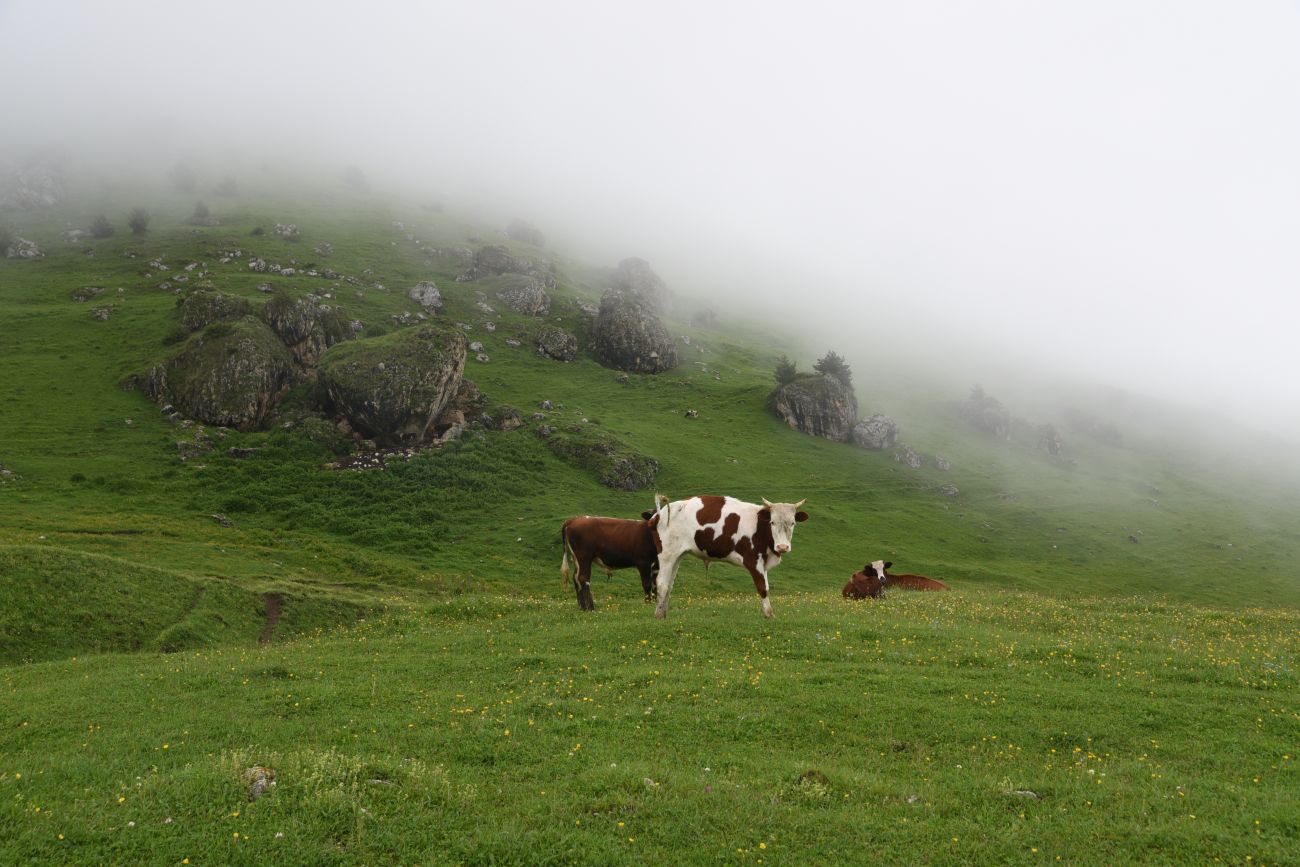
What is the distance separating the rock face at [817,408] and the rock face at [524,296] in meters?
40.5

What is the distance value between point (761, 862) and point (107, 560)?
107 feet

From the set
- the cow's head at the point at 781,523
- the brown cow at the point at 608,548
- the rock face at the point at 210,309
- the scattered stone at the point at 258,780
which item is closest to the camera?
the scattered stone at the point at 258,780

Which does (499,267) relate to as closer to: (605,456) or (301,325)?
(301,325)

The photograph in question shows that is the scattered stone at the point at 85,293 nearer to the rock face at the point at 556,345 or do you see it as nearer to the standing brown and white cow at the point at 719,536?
the rock face at the point at 556,345

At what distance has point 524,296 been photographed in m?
103

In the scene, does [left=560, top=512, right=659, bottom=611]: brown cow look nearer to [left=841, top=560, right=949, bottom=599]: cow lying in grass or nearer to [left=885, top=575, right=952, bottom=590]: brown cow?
[left=841, top=560, right=949, bottom=599]: cow lying in grass

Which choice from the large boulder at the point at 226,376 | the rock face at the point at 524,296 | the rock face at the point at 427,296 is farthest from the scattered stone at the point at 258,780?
the rock face at the point at 524,296

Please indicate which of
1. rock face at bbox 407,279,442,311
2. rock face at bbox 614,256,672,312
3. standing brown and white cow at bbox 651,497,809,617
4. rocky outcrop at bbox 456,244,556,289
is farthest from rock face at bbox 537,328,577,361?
standing brown and white cow at bbox 651,497,809,617

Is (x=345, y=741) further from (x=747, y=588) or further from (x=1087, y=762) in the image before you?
(x=747, y=588)

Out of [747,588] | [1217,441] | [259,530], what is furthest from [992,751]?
[1217,441]

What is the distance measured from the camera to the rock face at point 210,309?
70175mm

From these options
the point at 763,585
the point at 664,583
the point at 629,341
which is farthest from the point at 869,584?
the point at 629,341

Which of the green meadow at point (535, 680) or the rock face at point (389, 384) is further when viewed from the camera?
the rock face at point (389, 384)

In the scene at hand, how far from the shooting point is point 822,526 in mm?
59156
